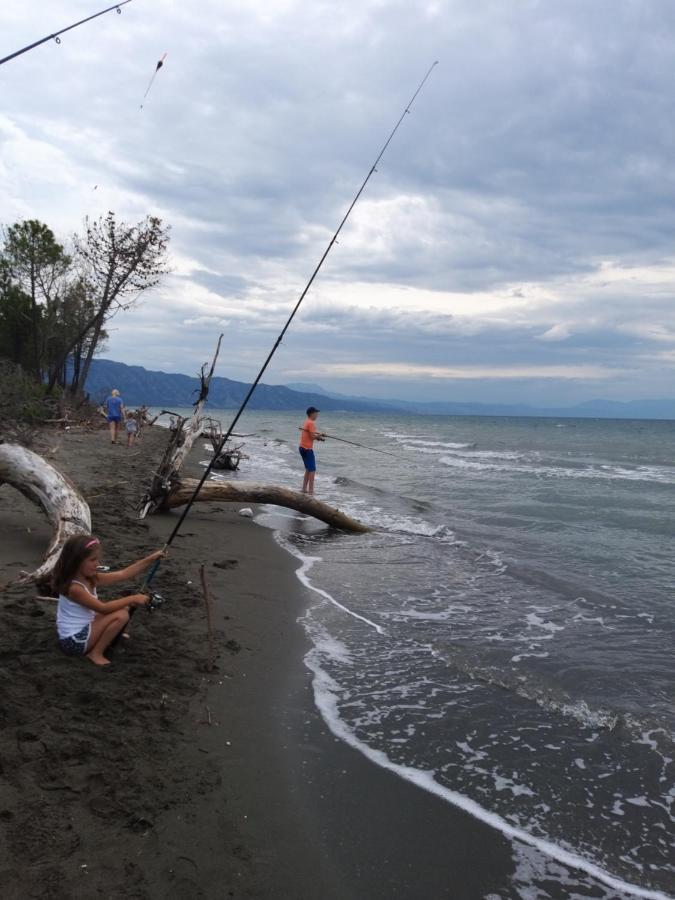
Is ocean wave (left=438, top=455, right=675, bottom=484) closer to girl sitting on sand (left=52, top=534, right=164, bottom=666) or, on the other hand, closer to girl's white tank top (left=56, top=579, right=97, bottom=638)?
girl sitting on sand (left=52, top=534, right=164, bottom=666)

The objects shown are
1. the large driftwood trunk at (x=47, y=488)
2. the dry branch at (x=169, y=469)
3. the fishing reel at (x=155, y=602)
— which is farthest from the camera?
the dry branch at (x=169, y=469)

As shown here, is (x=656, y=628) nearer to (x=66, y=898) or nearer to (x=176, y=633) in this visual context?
(x=176, y=633)

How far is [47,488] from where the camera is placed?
6.77 m

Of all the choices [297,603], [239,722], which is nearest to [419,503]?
[297,603]

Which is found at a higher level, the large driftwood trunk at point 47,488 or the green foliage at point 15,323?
the green foliage at point 15,323

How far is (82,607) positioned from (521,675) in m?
3.45

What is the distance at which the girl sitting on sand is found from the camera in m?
4.00

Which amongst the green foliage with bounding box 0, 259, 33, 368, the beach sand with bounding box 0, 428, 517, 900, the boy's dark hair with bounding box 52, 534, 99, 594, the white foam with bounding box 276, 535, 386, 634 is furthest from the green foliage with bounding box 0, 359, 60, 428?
the beach sand with bounding box 0, 428, 517, 900

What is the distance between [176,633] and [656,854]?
3.50 meters

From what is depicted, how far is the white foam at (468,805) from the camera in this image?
9.23ft

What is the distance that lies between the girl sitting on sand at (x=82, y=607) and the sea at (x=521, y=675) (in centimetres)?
156

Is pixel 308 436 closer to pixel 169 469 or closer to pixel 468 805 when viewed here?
pixel 169 469

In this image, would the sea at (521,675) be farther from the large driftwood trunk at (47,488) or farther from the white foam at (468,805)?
the large driftwood trunk at (47,488)

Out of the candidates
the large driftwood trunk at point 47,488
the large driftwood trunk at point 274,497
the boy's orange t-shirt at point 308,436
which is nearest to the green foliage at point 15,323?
the boy's orange t-shirt at point 308,436
